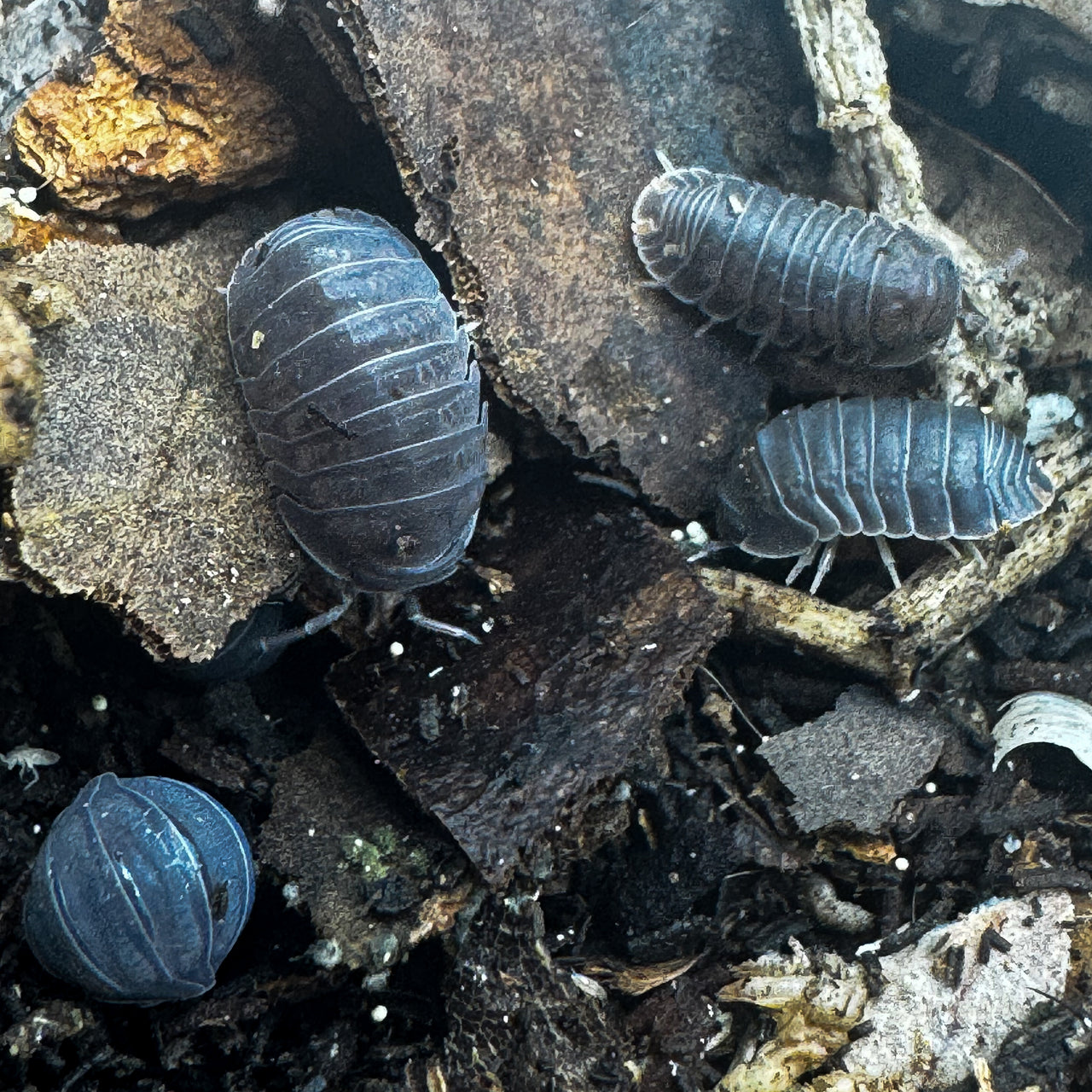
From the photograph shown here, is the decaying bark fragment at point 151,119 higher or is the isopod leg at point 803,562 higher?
the decaying bark fragment at point 151,119

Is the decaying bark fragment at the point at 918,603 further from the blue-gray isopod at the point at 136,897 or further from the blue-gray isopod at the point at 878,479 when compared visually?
the blue-gray isopod at the point at 136,897

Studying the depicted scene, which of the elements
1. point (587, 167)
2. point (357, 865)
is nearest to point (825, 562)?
point (587, 167)

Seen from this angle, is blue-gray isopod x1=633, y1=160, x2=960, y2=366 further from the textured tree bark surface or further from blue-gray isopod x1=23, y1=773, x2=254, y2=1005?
blue-gray isopod x1=23, y1=773, x2=254, y2=1005

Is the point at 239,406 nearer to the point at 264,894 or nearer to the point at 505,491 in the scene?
the point at 505,491

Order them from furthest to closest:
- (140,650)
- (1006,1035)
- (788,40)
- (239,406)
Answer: (788,40)
(140,650)
(239,406)
(1006,1035)

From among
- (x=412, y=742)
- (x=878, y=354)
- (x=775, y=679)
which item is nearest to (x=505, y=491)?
(x=412, y=742)

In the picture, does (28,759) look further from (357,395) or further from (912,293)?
(912,293)

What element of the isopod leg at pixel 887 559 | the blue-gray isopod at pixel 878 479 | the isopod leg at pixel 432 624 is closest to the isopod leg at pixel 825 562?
the blue-gray isopod at pixel 878 479
